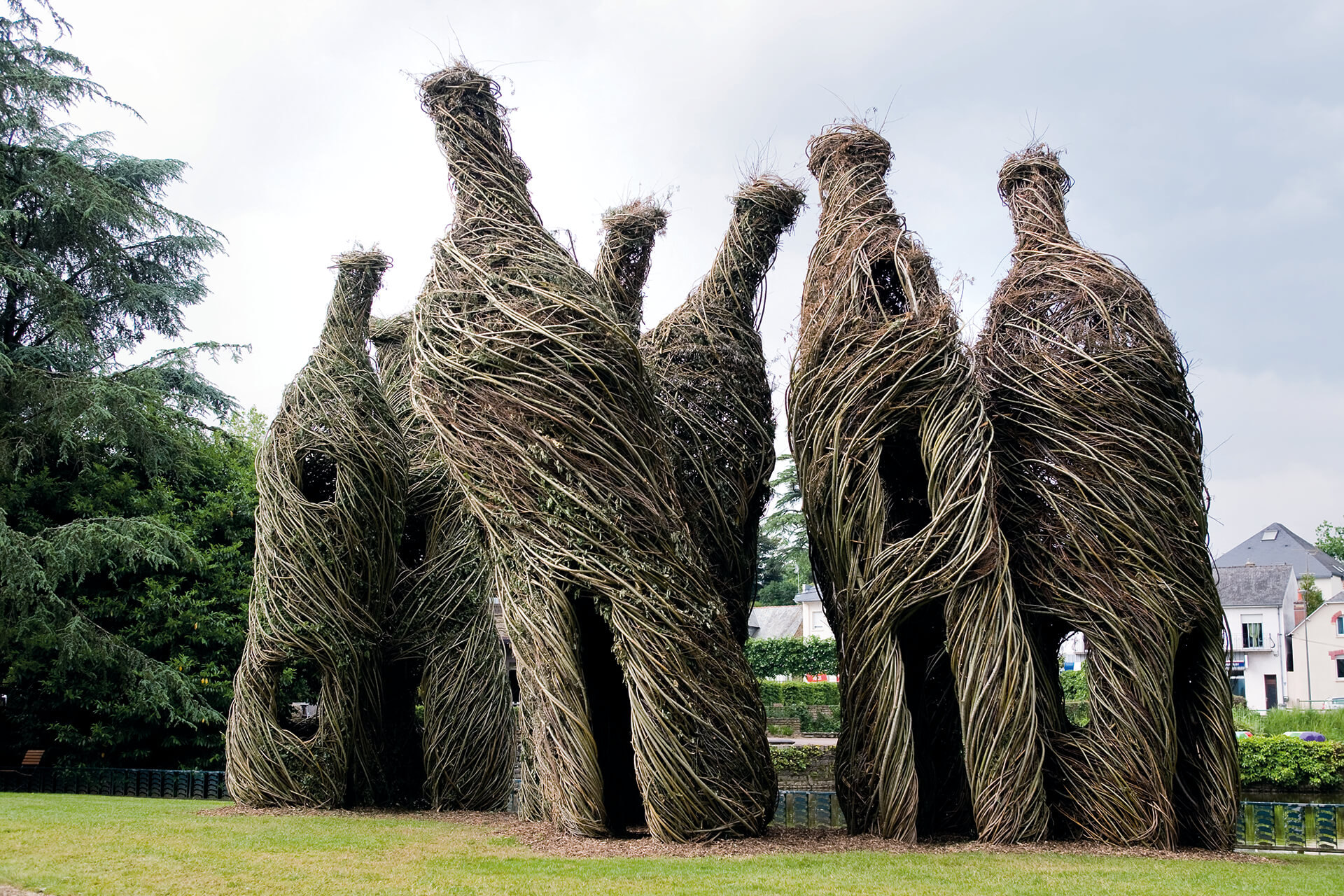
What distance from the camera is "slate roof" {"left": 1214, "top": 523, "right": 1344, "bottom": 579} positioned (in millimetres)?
49094

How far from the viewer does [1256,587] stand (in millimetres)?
42531

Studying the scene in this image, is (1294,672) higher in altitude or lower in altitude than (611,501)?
lower

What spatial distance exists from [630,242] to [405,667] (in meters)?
5.46

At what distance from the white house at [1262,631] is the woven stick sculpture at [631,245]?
37.2 m

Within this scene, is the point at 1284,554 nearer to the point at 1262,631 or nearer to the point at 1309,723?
the point at 1262,631

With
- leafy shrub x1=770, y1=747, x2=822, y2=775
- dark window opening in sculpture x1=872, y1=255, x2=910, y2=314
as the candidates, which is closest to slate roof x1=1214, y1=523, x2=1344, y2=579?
leafy shrub x1=770, y1=747, x2=822, y2=775

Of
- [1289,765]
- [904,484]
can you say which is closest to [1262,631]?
[1289,765]

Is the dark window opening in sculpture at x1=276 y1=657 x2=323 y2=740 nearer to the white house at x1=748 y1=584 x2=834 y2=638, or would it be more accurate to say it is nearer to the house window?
the white house at x1=748 y1=584 x2=834 y2=638

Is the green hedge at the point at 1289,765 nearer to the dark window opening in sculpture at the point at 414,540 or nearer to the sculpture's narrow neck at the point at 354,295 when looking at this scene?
the dark window opening in sculpture at the point at 414,540

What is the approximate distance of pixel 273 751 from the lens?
34.8 feet

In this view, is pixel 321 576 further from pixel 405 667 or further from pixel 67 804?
pixel 67 804

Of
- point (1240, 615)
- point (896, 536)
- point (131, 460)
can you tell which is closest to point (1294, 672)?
point (1240, 615)

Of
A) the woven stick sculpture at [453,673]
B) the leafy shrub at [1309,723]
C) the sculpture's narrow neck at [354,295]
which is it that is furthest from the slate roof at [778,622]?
the sculpture's narrow neck at [354,295]

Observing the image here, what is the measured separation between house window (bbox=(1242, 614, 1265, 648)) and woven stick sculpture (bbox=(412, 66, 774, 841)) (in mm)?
39927
